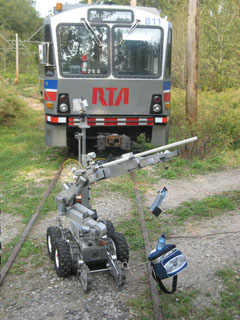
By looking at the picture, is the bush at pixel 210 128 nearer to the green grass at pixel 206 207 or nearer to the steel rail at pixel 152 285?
the green grass at pixel 206 207

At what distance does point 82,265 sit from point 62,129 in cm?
560

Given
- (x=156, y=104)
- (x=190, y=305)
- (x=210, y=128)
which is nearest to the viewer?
(x=190, y=305)

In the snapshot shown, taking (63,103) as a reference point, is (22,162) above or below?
below

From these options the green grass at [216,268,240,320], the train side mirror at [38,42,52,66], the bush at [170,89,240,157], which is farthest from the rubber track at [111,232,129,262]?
the bush at [170,89,240,157]

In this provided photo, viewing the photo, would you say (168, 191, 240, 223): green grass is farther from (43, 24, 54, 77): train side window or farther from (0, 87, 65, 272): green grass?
(43, 24, 54, 77): train side window

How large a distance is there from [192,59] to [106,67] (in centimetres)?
235

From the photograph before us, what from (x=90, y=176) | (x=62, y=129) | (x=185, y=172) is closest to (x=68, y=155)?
(x=62, y=129)

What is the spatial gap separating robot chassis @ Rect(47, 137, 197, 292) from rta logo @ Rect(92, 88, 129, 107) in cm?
498

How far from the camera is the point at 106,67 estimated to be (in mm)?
9633

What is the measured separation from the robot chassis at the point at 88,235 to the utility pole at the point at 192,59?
6.42 metres

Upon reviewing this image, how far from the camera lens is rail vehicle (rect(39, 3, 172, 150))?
941 centimetres

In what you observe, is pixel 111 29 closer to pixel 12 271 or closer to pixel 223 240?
pixel 223 240

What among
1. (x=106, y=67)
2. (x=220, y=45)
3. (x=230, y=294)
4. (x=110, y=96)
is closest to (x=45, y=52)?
(x=106, y=67)

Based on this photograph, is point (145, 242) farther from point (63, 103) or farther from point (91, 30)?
point (91, 30)
